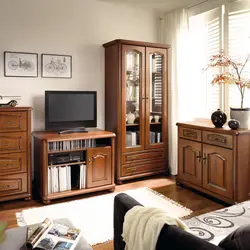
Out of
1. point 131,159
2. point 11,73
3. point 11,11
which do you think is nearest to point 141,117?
point 131,159

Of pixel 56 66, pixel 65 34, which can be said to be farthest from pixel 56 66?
pixel 65 34

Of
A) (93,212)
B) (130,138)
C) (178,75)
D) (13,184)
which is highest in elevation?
(178,75)

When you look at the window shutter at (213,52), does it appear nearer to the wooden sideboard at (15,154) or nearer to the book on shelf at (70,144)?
the book on shelf at (70,144)

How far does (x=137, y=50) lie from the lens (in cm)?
416

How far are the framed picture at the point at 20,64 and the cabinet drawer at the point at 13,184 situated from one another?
1319 mm

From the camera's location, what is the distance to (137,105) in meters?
4.27

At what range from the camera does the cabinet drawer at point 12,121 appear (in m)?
3.28

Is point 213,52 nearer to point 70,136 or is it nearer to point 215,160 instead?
point 215,160

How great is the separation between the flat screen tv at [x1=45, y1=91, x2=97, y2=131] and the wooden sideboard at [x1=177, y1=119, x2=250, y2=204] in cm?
123

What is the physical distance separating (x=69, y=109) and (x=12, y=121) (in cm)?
76

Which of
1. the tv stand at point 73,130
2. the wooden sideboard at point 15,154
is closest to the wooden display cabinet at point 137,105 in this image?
the tv stand at point 73,130

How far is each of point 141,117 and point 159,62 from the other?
882 millimetres

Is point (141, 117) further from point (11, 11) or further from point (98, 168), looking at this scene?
point (11, 11)

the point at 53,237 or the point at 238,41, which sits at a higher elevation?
the point at 238,41
